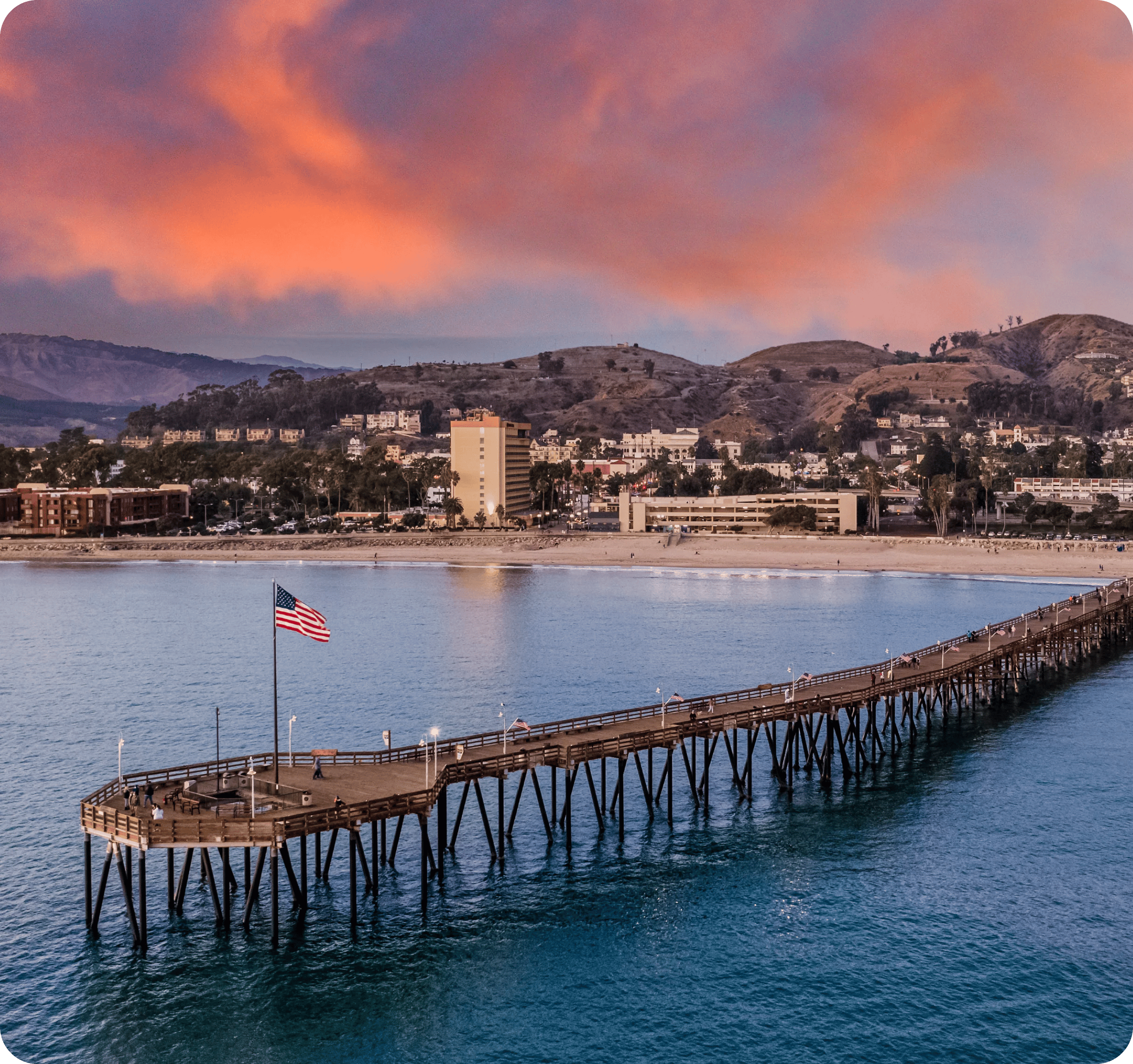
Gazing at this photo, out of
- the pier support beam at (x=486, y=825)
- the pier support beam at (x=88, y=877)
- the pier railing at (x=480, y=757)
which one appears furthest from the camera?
the pier support beam at (x=486, y=825)

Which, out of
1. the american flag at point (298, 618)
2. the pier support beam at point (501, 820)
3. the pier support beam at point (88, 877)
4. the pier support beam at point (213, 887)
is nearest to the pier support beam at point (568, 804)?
the pier support beam at point (501, 820)

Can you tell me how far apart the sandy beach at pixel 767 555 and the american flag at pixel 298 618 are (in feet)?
430

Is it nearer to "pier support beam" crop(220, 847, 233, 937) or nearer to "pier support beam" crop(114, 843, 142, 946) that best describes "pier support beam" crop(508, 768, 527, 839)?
"pier support beam" crop(220, 847, 233, 937)

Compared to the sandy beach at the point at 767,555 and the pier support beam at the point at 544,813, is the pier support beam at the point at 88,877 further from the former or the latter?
the sandy beach at the point at 767,555

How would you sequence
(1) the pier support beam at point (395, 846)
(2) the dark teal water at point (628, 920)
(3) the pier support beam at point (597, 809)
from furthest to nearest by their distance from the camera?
(3) the pier support beam at point (597, 809)
(1) the pier support beam at point (395, 846)
(2) the dark teal water at point (628, 920)

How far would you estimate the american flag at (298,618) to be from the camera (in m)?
43.8

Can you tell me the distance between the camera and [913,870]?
47.6 metres

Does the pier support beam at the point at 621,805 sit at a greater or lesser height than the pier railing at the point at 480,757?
lesser

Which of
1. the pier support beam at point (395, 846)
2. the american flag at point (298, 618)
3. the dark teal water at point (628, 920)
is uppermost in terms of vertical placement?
the american flag at point (298, 618)

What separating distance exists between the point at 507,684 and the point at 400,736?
1878 centimetres

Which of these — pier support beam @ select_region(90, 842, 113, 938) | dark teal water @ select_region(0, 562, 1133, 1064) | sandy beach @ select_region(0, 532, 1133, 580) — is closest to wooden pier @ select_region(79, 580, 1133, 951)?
pier support beam @ select_region(90, 842, 113, 938)

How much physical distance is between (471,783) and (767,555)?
5111 inches

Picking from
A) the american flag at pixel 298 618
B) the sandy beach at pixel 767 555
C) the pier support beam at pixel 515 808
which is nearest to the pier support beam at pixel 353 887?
the american flag at pixel 298 618

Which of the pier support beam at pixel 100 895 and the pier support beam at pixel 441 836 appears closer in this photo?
the pier support beam at pixel 100 895
